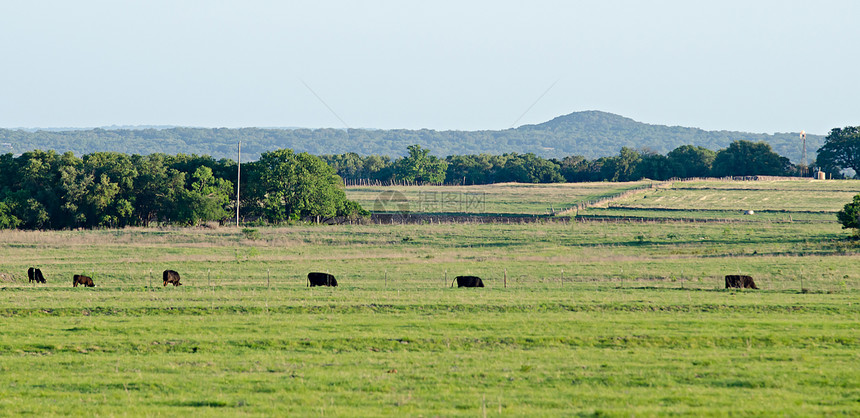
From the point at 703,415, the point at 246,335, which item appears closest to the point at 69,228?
the point at 246,335

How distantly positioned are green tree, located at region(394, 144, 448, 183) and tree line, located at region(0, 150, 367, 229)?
3410 inches

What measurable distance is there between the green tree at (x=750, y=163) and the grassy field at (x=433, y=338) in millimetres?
104990

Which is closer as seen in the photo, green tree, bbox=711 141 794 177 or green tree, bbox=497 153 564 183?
green tree, bbox=711 141 794 177

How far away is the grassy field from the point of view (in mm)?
14852

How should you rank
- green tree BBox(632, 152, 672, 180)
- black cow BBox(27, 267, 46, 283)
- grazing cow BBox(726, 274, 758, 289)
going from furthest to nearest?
green tree BBox(632, 152, 672, 180)
black cow BBox(27, 267, 46, 283)
grazing cow BBox(726, 274, 758, 289)

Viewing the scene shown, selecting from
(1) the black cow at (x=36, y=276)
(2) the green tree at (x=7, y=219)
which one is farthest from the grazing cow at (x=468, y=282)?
(2) the green tree at (x=7, y=219)

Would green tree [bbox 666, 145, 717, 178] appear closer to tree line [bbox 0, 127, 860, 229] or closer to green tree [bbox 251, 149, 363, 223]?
tree line [bbox 0, 127, 860, 229]

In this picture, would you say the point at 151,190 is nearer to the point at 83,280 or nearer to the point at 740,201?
the point at 83,280

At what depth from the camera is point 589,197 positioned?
11819cm

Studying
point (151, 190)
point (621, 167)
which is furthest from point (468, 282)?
point (621, 167)

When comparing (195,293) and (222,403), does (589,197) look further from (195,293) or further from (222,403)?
(222,403)

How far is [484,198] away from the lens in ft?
405

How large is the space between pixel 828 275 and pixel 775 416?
29.2m

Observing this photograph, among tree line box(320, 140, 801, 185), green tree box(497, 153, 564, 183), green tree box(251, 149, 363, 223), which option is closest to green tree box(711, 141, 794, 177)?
tree line box(320, 140, 801, 185)
